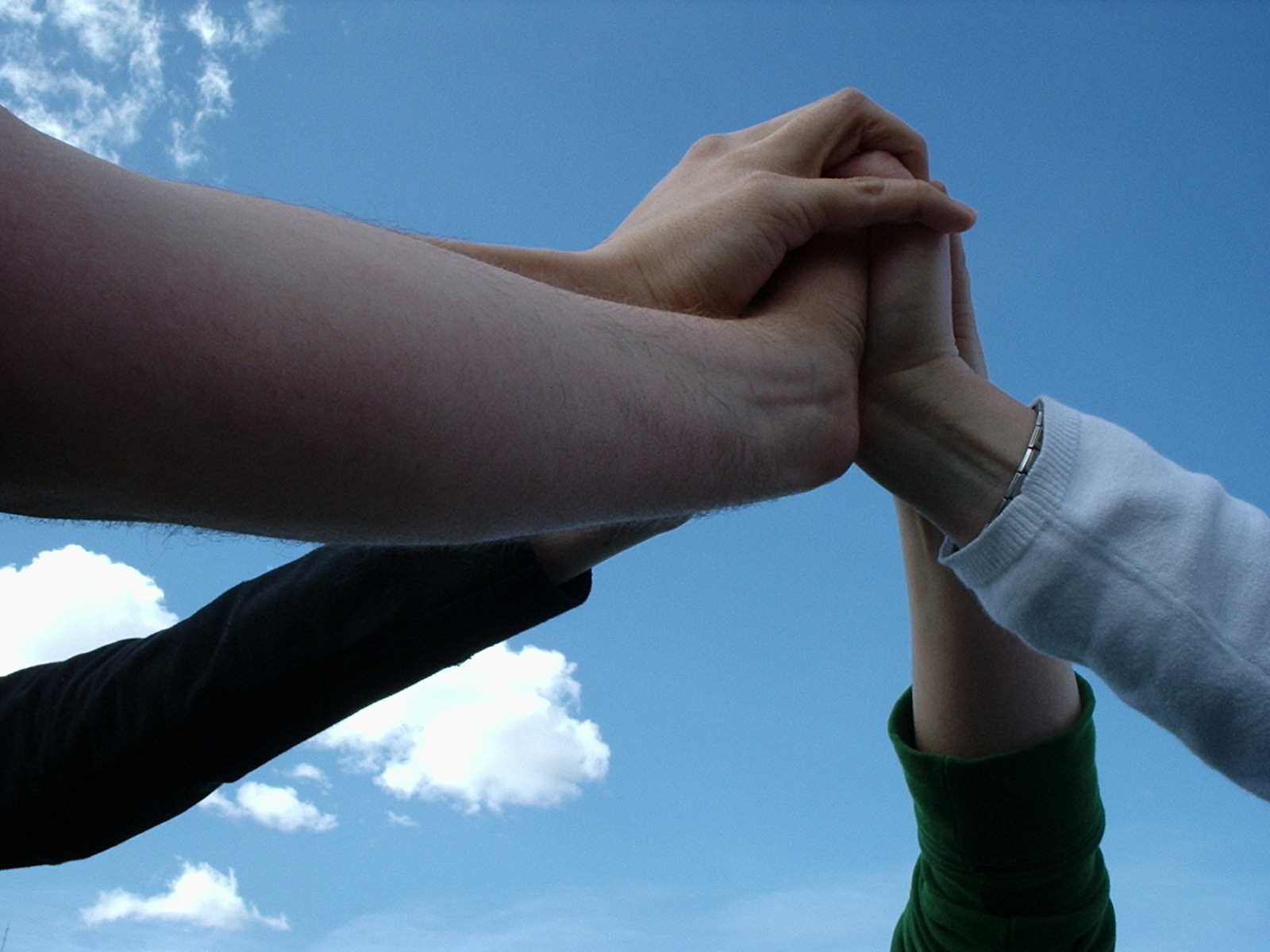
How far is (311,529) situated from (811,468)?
0.63 metres

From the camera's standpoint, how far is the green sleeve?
54.0 inches

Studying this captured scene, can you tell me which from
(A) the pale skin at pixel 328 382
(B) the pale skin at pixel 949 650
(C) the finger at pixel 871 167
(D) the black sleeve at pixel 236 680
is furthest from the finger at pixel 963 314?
(D) the black sleeve at pixel 236 680

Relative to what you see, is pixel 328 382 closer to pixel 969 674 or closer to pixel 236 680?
pixel 236 680

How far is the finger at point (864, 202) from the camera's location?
1316 mm

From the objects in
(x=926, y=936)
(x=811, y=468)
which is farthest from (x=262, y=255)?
(x=926, y=936)

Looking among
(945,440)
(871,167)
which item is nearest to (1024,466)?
(945,440)

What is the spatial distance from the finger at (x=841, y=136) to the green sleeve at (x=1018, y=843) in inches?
33.8

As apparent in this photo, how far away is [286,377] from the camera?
63cm

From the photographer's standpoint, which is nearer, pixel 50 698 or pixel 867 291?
pixel 867 291

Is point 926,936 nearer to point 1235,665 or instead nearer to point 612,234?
point 1235,665

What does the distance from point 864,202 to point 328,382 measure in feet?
2.95

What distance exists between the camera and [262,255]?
661 mm

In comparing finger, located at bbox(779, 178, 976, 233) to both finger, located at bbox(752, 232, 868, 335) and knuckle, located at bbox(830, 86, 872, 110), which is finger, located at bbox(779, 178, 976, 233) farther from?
knuckle, located at bbox(830, 86, 872, 110)

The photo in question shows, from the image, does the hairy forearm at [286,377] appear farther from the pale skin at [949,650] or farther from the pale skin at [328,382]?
the pale skin at [949,650]
